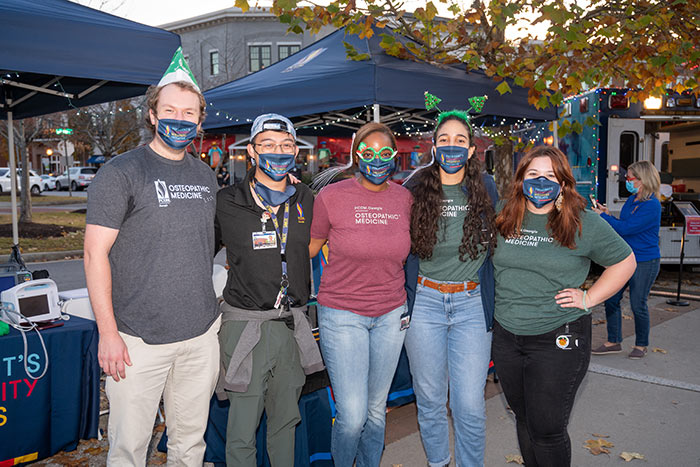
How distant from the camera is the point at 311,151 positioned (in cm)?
3269

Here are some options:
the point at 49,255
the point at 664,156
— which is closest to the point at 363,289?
the point at 664,156

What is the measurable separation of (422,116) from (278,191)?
5630 millimetres

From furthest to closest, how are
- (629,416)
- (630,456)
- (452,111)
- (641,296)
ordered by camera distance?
1. (641,296)
2. (629,416)
3. (630,456)
4. (452,111)

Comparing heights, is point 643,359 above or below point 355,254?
below

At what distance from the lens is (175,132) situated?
262 centimetres

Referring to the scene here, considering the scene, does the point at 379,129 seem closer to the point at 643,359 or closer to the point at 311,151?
the point at 643,359

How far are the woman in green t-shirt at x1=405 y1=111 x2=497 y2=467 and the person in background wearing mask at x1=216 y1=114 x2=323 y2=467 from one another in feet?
2.00

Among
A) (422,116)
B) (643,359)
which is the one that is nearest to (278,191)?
(643,359)

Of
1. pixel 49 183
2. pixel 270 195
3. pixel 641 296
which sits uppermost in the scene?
pixel 49 183

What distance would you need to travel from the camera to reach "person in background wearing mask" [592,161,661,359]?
5543 millimetres

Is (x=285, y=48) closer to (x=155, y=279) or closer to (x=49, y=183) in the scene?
(x=49, y=183)

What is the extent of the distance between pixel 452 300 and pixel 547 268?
20.7 inches

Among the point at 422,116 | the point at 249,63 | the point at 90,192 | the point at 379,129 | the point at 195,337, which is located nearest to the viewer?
the point at 90,192

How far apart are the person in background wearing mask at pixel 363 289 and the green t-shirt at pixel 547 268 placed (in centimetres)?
58
